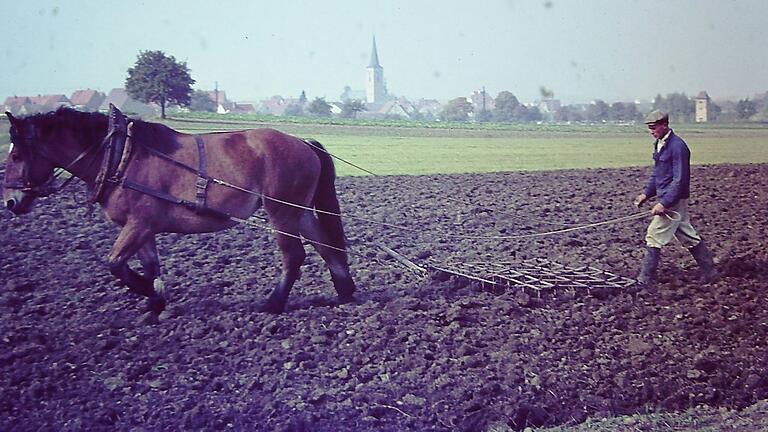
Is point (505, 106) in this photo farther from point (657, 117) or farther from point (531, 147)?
point (657, 117)

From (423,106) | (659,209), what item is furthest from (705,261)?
(423,106)

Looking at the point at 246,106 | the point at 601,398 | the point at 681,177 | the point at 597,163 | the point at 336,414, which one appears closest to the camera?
A: the point at 336,414

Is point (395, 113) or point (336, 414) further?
point (395, 113)

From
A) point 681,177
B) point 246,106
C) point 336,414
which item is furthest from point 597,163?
point 336,414

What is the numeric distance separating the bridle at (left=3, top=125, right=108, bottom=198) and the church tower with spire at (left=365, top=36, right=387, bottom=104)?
1.62 meters

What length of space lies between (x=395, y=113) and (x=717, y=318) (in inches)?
89.5

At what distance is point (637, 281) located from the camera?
204 inches

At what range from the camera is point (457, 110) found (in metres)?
5.29

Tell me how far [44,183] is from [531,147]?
3.39 m

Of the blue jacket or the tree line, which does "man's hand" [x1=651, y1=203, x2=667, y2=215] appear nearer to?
the blue jacket

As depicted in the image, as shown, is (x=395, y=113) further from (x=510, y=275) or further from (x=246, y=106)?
(x=510, y=275)

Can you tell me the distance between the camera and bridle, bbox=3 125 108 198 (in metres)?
3.60

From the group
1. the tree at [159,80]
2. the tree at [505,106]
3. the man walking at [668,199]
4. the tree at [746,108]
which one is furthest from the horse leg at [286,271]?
the tree at [746,108]

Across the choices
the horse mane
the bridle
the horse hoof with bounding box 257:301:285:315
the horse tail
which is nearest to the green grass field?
the horse tail
